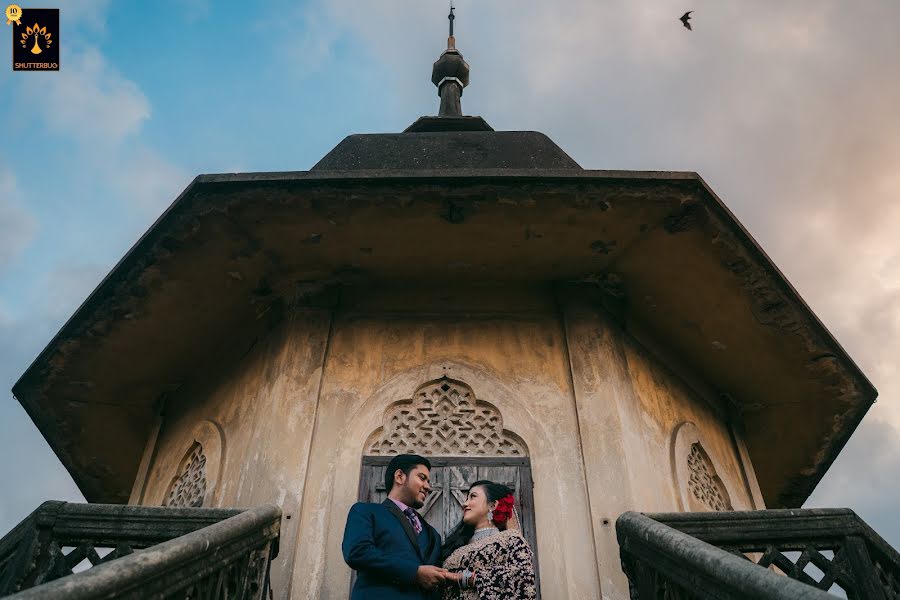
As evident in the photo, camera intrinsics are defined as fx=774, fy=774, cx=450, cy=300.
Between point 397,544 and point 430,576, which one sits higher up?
point 397,544

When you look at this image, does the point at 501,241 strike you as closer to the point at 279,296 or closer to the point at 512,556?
the point at 279,296

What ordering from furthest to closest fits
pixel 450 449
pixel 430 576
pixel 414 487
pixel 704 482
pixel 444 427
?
pixel 704 482 → pixel 444 427 → pixel 450 449 → pixel 414 487 → pixel 430 576

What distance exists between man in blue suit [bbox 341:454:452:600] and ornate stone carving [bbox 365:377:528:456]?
1207 millimetres

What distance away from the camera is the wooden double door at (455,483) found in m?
5.24

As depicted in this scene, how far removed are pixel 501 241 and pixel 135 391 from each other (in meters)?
4.15

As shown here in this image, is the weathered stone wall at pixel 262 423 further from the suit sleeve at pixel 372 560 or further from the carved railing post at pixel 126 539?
the suit sleeve at pixel 372 560

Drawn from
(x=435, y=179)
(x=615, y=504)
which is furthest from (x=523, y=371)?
(x=435, y=179)

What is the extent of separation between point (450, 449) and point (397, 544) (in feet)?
5.52

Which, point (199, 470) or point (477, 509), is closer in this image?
point (477, 509)

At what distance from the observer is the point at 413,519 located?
14.3 ft

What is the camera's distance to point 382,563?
3.87 meters

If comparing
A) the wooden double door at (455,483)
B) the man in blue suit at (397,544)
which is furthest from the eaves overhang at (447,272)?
the man in blue suit at (397,544)

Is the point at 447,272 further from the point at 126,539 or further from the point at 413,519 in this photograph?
the point at 126,539

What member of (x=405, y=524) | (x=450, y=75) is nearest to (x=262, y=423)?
(x=405, y=524)
